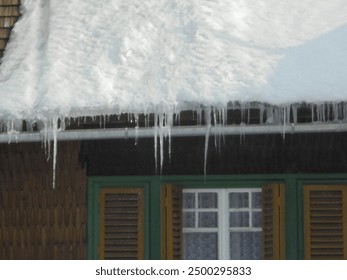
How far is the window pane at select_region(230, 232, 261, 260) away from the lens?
1272 cm

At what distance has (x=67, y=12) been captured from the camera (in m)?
13.2

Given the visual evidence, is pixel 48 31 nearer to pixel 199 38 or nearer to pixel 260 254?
pixel 199 38

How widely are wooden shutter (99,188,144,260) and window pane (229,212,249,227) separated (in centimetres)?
84

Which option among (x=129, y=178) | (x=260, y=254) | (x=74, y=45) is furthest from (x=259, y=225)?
(x=74, y=45)

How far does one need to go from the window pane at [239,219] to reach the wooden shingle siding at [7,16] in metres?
2.73

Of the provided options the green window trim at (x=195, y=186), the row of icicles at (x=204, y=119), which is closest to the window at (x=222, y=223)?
the green window trim at (x=195, y=186)

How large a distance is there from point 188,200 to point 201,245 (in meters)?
0.44

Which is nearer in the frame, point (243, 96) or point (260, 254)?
point (243, 96)

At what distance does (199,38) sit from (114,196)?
1673 mm

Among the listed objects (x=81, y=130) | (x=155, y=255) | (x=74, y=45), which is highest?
(x=74, y=45)

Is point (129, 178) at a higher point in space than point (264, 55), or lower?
lower

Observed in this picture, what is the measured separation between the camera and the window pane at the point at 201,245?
12789 mm

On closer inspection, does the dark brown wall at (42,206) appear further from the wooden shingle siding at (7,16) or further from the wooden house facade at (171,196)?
the wooden shingle siding at (7,16)

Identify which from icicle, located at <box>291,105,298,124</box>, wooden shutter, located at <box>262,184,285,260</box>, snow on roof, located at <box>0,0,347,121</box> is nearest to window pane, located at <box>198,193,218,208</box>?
wooden shutter, located at <box>262,184,285,260</box>
